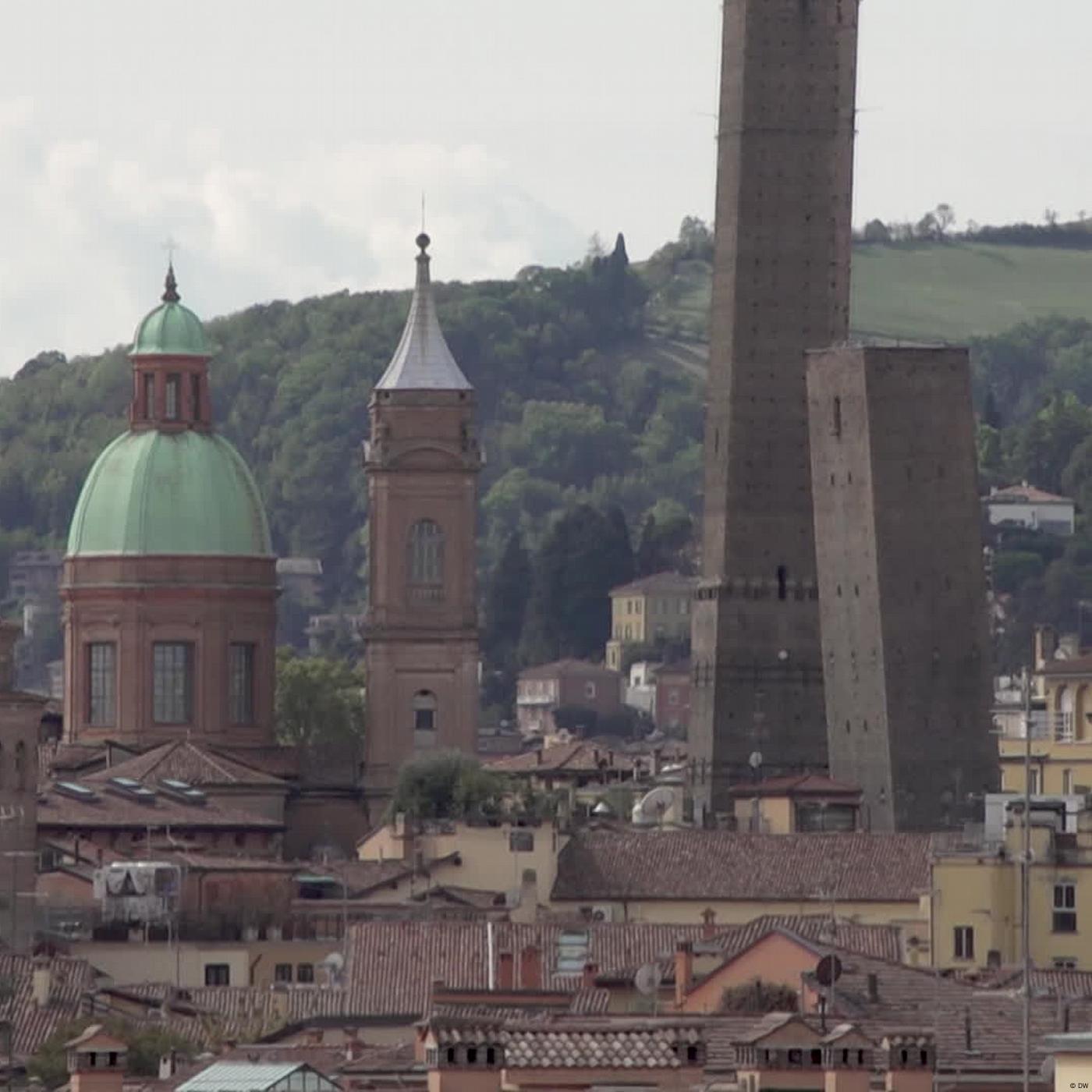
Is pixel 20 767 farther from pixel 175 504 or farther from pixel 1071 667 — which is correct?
pixel 175 504

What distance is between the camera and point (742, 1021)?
4956 cm

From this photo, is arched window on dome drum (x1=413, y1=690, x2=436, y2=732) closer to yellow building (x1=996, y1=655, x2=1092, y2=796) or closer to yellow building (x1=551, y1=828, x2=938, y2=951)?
yellow building (x1=996, y1=655, x2=1092, y2=796)

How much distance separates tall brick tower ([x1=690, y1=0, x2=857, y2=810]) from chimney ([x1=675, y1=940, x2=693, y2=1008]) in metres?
59.5

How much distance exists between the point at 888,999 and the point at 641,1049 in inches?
672

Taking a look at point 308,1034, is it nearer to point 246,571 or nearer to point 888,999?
point 888,999

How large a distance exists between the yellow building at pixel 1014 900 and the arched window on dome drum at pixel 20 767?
54.1ft

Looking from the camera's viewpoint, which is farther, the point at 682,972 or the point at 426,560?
the point at 426,560

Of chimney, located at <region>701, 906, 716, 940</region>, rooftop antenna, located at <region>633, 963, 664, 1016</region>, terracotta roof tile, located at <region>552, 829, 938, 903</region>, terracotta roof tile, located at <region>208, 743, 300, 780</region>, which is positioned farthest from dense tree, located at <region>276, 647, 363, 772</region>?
rooftop antenna, located at <region>633, 963, 664, 1016</region>

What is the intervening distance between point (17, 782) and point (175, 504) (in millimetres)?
27551

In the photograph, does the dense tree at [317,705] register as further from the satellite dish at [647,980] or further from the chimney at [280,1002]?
the satellite dish at [647,980]

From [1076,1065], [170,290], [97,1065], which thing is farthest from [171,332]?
[1076,1065]

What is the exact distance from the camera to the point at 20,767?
96.4 metres

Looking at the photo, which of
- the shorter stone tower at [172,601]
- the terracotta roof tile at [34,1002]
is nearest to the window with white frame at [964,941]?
the terracotta roof tile at [34,1002]

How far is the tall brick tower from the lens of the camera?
125812 mm
